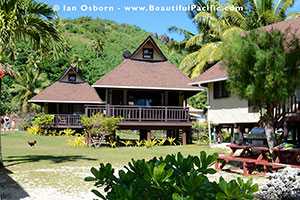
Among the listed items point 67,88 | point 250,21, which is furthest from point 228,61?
point 67,88

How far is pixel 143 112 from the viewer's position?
101ft

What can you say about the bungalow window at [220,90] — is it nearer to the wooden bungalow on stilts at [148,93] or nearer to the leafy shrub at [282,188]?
the wooden bungalow on stilts at [148,93]

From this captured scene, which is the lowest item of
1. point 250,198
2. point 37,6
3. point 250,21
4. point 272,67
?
point 250,198

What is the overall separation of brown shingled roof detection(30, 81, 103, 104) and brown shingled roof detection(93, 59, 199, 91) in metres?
11.7

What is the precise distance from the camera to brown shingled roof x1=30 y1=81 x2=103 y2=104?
148 feet

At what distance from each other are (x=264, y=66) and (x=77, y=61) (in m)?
55.5

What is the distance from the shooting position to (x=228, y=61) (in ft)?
55.0

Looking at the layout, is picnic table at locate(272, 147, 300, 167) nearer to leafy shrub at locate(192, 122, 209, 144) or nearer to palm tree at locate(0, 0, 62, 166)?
palm tree at locate(0, 0, 62, 166)

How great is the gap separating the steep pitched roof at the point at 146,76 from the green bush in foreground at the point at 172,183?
26.2 m

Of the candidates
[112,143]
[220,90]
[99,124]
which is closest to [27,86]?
[112,143]

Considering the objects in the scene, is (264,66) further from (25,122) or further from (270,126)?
(25,122)

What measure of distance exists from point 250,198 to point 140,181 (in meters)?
0.88

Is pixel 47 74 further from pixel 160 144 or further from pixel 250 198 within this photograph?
pixel 250 198

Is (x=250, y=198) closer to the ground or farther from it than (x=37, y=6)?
closer to the ground
